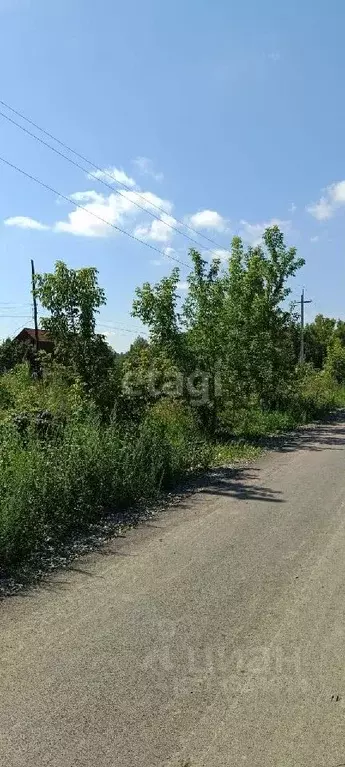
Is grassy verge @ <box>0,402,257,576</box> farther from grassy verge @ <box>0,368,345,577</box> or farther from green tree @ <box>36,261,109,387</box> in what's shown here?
green tree @ <box>36,261,109,387</box>

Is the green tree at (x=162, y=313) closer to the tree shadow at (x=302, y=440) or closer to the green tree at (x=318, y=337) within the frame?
the tree shadow at (x=302, y=440)

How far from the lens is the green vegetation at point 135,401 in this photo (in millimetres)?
7059

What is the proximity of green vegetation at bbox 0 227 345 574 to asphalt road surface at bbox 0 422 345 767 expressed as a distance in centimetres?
107

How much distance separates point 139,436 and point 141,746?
7157 mm

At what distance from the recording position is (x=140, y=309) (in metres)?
14.2

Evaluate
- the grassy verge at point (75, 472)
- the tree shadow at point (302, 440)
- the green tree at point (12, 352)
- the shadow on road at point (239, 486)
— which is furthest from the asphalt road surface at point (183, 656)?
the green tree at point (12, 352)

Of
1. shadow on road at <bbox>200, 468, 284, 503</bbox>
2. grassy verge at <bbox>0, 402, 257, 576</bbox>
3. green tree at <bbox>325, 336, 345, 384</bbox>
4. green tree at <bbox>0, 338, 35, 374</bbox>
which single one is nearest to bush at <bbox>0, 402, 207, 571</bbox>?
grassy verge at <bbox>0, 402, 257, 576</bbox>

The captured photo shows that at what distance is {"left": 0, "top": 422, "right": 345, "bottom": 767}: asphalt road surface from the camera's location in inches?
118

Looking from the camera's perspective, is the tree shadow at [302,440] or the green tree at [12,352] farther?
the green tree at [12,352]

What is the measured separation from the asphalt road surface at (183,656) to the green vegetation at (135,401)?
1.07 metres

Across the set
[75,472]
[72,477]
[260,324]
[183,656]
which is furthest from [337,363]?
[183,656]

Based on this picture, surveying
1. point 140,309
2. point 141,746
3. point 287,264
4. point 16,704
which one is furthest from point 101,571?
point 287,264

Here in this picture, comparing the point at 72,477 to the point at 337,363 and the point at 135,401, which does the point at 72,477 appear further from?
the point at 337,363

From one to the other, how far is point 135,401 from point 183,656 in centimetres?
784
